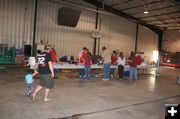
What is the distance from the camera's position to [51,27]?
14570 mm

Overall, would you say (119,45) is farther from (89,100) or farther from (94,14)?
(89,100)

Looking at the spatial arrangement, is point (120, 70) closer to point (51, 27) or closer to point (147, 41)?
point (51, 27)

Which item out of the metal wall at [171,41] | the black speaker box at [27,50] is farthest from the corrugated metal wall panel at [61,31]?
the metal wall at [171,41]

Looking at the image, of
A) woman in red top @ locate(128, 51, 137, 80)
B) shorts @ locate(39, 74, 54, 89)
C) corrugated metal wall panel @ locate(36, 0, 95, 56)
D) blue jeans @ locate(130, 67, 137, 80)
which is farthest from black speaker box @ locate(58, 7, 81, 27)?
shorts @ locate(39, 74, 54, 89)

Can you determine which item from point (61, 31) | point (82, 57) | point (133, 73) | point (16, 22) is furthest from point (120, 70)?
point (16, 22)

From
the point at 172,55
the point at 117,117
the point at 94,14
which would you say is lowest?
the point at 117,117

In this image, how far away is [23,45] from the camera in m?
13.6

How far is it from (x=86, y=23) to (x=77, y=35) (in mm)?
1294

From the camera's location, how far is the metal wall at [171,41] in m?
22.6

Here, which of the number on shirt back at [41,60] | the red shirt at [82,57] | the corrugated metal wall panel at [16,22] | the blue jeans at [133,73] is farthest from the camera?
the corrugated metal wall panel at [16,22]

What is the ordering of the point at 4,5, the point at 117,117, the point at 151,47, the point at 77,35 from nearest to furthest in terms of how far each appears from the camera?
the point at 117,117, the point at 4,5, the point at 77,35, the point at 151,47

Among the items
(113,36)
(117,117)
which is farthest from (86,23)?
(117,117)

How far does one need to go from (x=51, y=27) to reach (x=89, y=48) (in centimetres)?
373

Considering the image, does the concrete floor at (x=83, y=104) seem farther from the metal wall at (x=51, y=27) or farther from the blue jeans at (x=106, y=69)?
the metal wall at (x=51, y=27)
